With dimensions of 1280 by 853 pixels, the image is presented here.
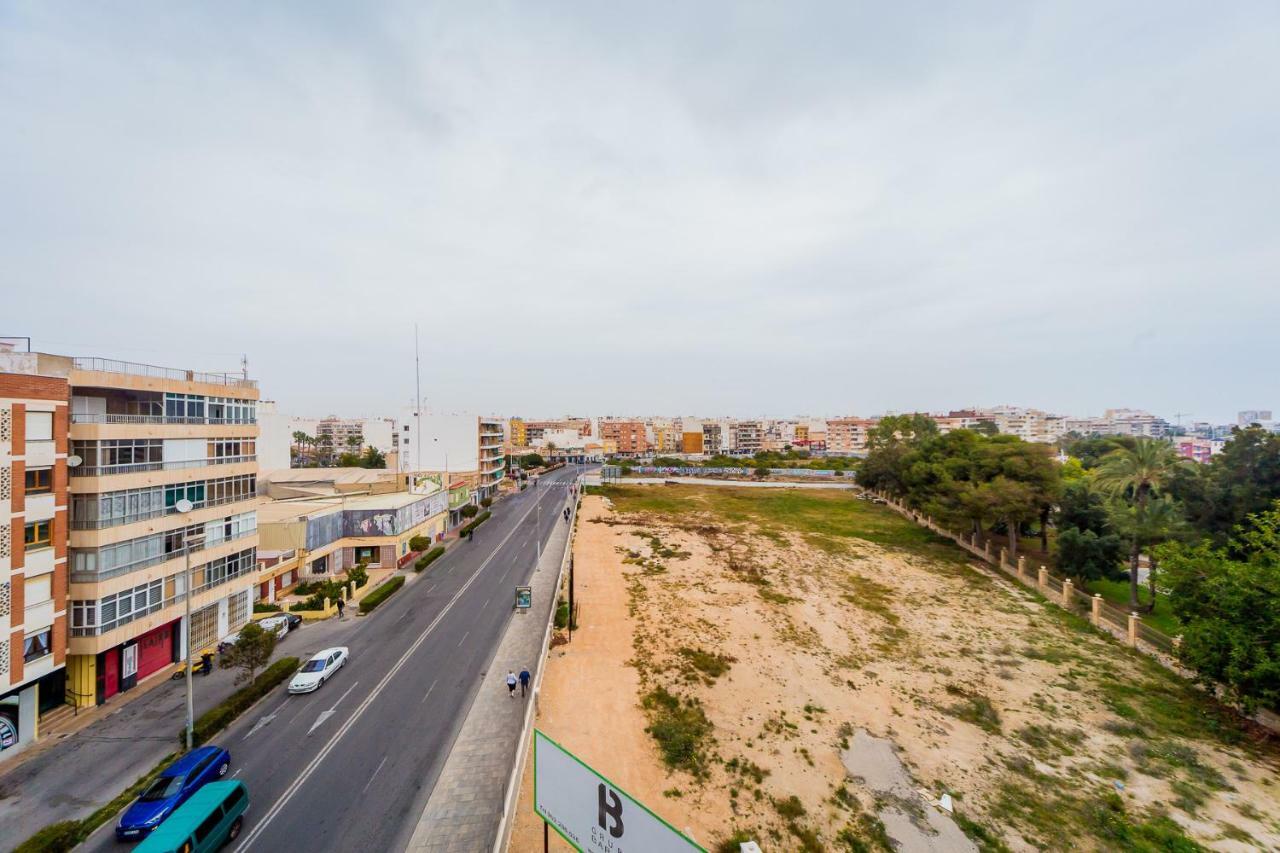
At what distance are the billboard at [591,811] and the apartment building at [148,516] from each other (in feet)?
58.0

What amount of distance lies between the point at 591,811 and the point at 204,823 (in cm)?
1263

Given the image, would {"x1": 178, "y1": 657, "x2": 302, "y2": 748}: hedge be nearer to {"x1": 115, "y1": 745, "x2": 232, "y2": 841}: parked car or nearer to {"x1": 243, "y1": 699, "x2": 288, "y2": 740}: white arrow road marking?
{"x1": 243, "y1": 699, "x2": 288, "y2": 740}: white arrow road marking

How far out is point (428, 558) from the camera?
148 feet

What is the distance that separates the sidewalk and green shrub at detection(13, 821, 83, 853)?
172cm

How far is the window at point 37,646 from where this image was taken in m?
18.6

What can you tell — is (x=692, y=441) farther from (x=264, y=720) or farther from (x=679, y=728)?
(x=264, y=720)

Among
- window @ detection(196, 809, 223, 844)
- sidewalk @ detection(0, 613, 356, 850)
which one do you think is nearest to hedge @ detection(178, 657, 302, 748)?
sidewalk @ detection(0, 613, 356, 850)

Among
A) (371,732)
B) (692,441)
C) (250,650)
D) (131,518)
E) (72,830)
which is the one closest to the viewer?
(72,830)

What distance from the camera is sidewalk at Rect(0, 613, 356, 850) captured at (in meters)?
15.7

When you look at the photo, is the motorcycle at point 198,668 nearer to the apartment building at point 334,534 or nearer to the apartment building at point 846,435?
the apartment building at point 334,534

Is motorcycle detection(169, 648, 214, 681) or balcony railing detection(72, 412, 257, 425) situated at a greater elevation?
balcony railing detection(72, 412, 257, 425)

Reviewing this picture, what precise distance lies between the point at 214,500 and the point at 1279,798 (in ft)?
153

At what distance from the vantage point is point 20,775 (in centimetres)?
1725

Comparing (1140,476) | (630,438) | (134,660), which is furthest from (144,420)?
(630,438)
